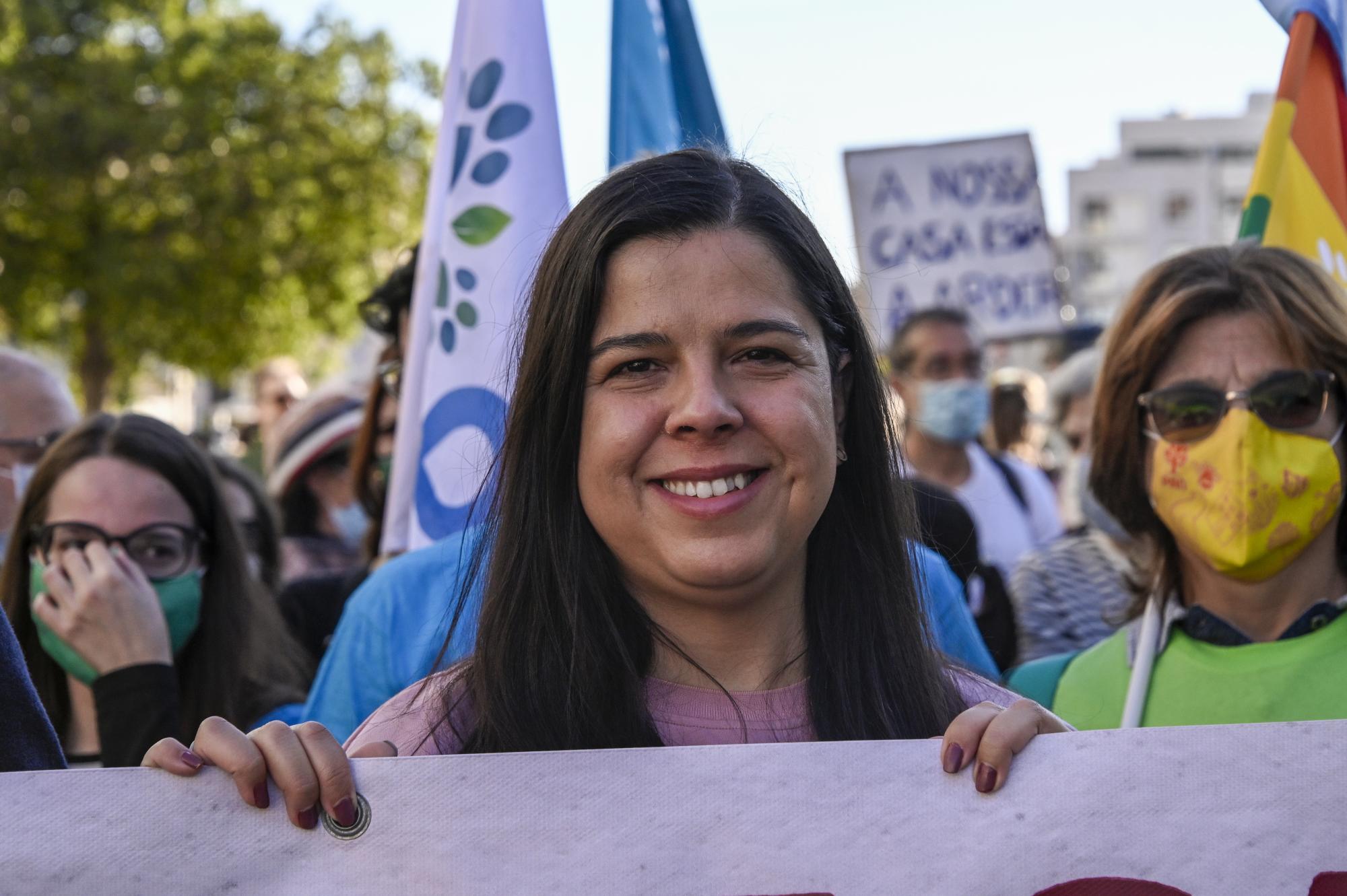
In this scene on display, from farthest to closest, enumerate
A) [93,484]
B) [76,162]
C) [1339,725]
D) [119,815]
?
[76,162]
[93,484]
[1339,725]
[119,815]

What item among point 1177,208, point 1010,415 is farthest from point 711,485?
point 1177,208

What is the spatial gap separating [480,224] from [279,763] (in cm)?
224

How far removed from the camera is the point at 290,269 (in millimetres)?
22828

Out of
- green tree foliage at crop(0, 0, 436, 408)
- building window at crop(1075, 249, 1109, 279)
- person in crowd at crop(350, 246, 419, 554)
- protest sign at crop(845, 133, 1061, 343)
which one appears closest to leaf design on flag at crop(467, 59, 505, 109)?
person in crowd at crop(350, 246, 419, 554)

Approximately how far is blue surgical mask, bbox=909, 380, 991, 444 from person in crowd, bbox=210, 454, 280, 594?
260 cm

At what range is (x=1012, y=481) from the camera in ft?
19.0

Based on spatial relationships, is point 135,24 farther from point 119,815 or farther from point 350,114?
point 119,815

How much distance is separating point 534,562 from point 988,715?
64 cm

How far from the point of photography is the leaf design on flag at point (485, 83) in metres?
3.79

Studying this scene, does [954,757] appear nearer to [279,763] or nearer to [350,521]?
[279,763]

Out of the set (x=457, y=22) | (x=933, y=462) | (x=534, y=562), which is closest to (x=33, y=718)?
(x=534, y=562)

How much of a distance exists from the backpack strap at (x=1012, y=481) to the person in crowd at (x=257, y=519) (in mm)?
2848

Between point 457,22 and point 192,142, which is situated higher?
point 192,142

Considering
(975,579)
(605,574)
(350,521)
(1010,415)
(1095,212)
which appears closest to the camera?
(605,574)
